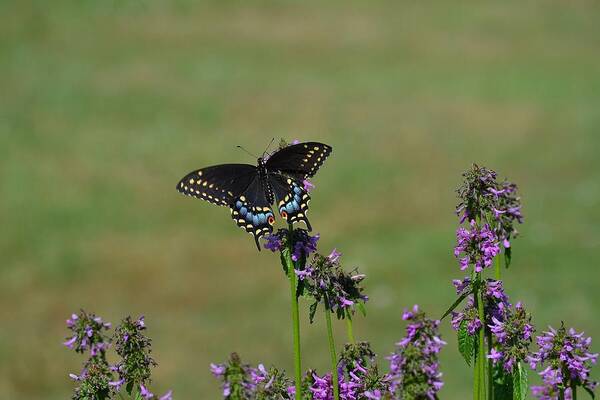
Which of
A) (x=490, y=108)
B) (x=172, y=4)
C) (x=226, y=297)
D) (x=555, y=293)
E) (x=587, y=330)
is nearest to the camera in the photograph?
(x=587, y=330)

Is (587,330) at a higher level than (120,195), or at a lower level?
lower

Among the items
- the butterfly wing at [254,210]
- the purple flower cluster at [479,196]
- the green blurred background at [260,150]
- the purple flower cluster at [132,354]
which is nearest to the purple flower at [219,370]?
the purple flower cluster at [132,354]

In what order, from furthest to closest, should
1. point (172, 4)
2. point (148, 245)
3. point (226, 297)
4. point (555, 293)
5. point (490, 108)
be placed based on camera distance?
point (172, 4) < point (490, 108) < point (148, 245) < point (226, 297) < point (555, 293)

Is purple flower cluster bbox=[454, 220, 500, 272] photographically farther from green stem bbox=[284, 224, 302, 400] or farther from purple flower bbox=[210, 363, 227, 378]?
purple flower bbox=[210, 363, 227, 378]

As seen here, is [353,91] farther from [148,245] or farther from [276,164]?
[276,164]

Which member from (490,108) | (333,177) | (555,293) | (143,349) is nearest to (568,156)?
(490,108)

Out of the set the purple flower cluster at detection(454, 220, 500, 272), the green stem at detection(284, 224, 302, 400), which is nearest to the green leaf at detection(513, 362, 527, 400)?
the purple flower cluster at detection(454, 220, 500, 272)
